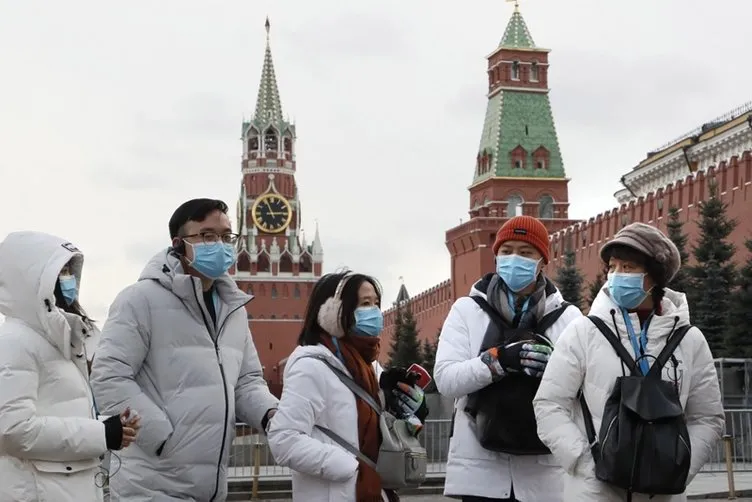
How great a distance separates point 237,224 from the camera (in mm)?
100562

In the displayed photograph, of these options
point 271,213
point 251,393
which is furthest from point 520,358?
point 271,213

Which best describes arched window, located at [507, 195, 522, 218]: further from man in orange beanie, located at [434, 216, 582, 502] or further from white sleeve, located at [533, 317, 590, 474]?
white sleeve, located at [533, 317, 590, 474]

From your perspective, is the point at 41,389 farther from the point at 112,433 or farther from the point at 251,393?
the point at 251,393

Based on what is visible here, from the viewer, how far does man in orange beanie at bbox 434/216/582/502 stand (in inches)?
183

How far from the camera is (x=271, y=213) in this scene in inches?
3824

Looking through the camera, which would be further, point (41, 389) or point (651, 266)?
point (651, 266)

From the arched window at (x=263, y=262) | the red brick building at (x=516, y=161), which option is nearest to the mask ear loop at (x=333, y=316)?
the red brick building at (x=516, y=161)

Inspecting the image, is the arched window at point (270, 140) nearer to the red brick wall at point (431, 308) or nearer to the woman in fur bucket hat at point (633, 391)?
the red brick wall at point (431, 308)

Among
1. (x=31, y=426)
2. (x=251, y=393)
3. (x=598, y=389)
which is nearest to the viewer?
(x=31, y=426)

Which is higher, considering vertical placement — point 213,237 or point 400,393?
point 213,237

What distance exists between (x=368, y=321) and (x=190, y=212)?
0.72m

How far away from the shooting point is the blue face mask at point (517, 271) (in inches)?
193

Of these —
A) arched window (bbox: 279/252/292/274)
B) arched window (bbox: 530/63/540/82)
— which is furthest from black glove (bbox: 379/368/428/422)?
arched window (bbox: 279/252/292/274)

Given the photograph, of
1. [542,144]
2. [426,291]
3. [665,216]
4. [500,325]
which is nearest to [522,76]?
[542,144]
